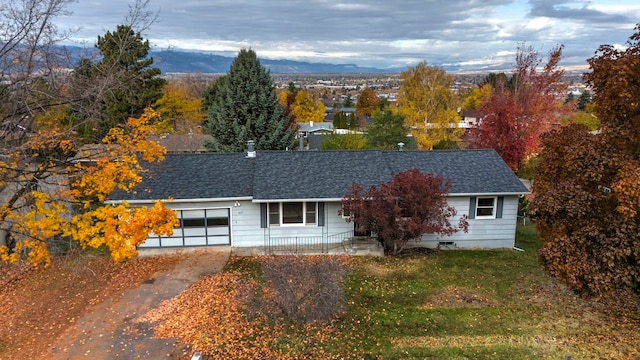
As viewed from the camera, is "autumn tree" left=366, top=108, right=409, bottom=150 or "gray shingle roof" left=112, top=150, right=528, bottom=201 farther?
A: "autumn tree" left=366, top=108, right=409, bottom=150

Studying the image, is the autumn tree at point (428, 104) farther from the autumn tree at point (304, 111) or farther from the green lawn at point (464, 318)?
the autumn tree at point (304, 111)

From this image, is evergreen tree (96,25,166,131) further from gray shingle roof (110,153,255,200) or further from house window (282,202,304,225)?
house window (282,202,304,225)

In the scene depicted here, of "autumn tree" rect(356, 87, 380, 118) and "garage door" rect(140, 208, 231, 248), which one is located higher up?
"autumn tree" rect(356, 87, 380, 118)

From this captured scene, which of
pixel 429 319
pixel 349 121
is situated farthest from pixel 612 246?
pixel 349 121

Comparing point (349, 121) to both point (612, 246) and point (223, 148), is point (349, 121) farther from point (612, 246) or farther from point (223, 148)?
point (612, 246)

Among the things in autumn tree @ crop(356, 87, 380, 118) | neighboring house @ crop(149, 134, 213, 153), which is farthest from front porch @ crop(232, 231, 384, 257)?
autumn tree @ crop(356, 87, 380, 118)
